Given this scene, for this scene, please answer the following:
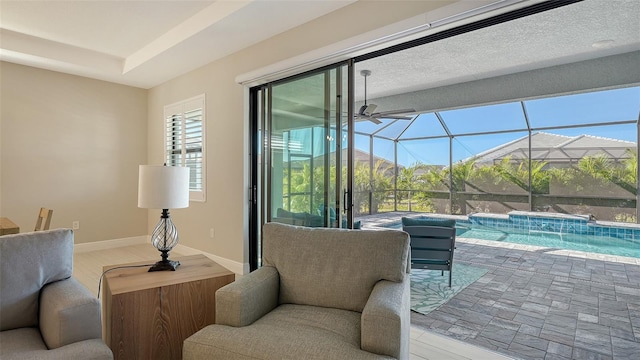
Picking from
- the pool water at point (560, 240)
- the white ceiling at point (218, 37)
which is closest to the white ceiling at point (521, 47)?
the white ceiling at point (218, 37)

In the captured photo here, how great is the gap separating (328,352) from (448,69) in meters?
4.62

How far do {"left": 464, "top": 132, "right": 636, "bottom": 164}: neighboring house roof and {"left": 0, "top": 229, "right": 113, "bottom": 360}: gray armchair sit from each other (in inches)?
314

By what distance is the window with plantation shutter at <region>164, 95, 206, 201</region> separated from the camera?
4431 mm

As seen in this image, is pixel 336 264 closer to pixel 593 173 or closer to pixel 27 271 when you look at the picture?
pixel 27 271

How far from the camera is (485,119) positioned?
7.21m

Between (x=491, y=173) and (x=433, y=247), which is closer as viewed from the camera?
(x=433, y=247)

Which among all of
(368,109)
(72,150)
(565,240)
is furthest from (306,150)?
(565,240)

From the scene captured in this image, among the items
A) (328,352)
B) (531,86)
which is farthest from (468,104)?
(328,352)

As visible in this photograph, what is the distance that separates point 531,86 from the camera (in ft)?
15.9

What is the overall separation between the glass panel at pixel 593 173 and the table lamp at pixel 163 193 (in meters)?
7.25

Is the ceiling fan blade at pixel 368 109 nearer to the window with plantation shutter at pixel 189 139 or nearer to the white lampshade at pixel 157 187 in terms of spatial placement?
the window with plantation shutter at pixel 189 139

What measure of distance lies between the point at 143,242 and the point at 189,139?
219 cm

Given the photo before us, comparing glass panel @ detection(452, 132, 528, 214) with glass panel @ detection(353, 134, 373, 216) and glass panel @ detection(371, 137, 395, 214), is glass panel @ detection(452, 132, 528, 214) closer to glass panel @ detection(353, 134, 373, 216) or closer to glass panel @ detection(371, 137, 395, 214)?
glass panel @ detection(371, 137, 395, 214)

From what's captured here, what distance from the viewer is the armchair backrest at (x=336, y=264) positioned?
1799 mm
